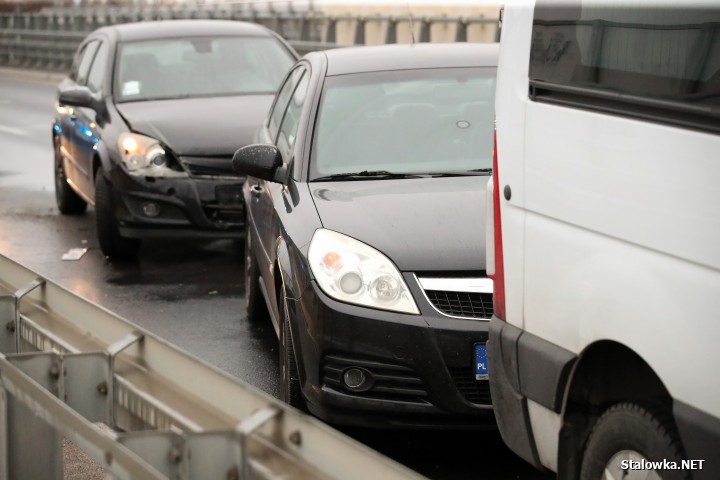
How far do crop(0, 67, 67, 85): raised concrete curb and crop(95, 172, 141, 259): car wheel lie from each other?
79.6 feet

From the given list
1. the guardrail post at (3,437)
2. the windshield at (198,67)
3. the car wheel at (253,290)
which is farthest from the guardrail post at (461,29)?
the guardrail post at (3,437)

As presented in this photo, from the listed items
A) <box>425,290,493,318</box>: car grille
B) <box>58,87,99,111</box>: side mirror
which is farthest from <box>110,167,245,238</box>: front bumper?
<box>425,290,493,318</box>: car grille

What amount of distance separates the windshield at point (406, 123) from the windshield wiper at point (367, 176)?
0.02 metres

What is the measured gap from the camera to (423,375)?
5703 millimetres

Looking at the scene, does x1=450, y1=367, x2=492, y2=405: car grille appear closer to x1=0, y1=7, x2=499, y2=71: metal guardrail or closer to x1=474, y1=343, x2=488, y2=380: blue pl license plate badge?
x1=474, y1=343, x2=488, y2=380: blue pl license plate badge

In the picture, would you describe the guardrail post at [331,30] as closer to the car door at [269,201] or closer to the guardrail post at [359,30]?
the guardrail post at [359,30]

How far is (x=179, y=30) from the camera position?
1253 cm

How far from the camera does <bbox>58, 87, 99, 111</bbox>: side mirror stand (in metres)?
11.4

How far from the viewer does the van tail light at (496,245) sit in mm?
4680

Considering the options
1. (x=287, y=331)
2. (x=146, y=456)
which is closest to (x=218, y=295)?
(x=287, y=331)

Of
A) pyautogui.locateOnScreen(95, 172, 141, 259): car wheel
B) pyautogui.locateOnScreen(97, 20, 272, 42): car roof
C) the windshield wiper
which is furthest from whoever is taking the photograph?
pyautogui.locateOnScreen(97, 20, 272, 42): car roof

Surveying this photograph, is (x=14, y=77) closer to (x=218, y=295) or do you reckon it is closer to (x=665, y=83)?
(x=218, y=295)

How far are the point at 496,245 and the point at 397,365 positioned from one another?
1157 mm

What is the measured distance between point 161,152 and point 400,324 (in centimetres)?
519
